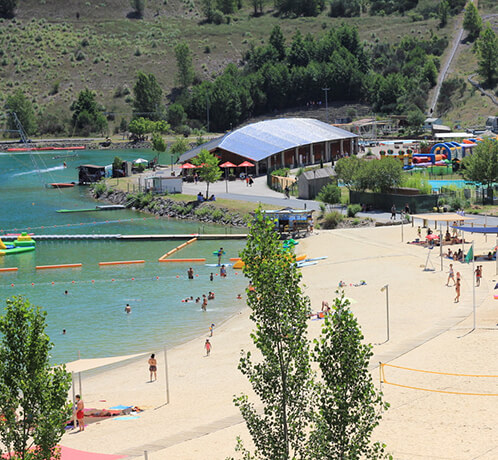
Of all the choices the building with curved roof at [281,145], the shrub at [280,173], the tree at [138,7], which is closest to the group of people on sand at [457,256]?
the shrub at [280,173]

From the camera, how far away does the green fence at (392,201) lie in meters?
54.3

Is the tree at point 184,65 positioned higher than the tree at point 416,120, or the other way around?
the tree at point 184,65

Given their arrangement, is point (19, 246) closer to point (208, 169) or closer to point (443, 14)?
point (208, 169)

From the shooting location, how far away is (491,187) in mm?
57969

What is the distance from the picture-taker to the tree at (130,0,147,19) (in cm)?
18725

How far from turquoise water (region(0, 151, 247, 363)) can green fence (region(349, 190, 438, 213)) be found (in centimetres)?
805

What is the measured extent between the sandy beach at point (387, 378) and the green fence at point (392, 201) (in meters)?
11.8

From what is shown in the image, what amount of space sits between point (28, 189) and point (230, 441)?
Result: 64249 millimetres

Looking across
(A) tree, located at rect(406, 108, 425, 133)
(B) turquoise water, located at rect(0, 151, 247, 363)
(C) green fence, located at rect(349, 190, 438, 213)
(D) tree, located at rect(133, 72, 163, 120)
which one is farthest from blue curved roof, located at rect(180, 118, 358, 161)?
(D) tree, located at rect(133, 72, 163, 120)

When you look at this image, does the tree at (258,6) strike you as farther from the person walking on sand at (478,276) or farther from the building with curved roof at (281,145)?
the person walking on sand at (478,276)

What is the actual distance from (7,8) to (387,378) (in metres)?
169

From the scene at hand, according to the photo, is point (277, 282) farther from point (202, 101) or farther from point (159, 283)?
point (202, 101)

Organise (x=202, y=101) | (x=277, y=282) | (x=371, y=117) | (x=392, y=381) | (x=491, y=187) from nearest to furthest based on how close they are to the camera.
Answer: (x=277, y=282)
(x=392, y=381)
(x=491, y=187)
(x=371, y=117)
(x=202, y=101)

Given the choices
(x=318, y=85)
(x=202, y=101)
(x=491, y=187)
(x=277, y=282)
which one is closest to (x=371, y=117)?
(x=318, y=85)
